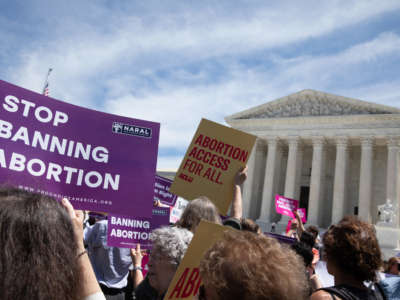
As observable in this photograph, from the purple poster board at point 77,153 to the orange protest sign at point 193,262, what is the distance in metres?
1.07

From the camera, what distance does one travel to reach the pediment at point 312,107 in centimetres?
3919

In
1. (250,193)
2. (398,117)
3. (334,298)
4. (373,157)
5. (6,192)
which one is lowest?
(334,298)

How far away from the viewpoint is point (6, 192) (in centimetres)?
154

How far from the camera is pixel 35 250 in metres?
1.41

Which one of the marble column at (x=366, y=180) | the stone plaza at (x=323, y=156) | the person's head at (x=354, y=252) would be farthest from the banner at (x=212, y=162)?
the marble column at (x=366, y=180)

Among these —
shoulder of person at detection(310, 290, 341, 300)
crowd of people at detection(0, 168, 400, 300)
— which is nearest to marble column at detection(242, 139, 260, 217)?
crowd of people at detection(0, 168, 400, 300)

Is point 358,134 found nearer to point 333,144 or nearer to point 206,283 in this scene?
point 333,144

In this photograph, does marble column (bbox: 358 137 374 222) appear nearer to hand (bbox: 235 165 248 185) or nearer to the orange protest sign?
hand (bbox: 235 165 248 185)

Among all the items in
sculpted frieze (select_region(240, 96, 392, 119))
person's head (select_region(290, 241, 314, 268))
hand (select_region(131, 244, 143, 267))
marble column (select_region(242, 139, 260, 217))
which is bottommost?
hand (select_region(131, 244, 143, 267))

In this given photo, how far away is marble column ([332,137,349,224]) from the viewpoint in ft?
128

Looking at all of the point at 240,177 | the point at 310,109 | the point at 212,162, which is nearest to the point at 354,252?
the point at 240,177

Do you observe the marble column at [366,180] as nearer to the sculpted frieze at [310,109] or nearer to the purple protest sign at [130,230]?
the sculpted frieze at [310,109]

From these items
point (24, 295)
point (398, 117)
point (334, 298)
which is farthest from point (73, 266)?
point (398, 117)

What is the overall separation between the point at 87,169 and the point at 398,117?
39314 mm
